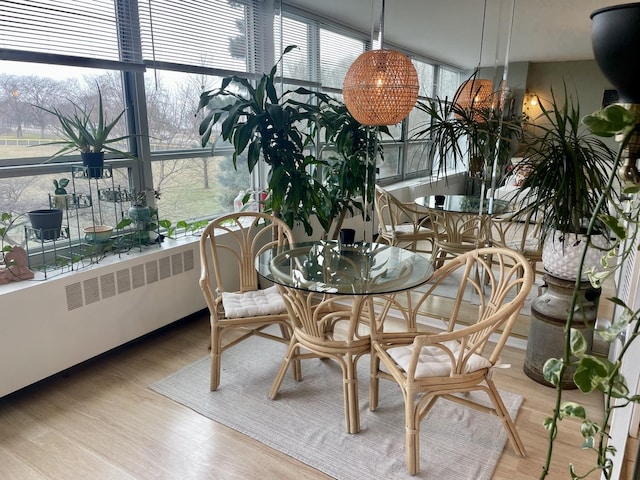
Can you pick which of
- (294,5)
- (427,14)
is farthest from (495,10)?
(294,5)

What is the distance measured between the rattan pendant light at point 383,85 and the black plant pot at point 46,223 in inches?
67.2

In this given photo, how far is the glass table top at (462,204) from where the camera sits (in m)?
3.05

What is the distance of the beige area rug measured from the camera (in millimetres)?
2023

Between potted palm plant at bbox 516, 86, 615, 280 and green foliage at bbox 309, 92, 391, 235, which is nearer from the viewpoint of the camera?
potted palm plant at bbox 516, 86, 615, 280

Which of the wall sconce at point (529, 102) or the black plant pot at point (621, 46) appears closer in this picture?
the black plant pot at point (621, 46)

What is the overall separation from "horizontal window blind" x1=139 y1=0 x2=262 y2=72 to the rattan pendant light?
1.41 m

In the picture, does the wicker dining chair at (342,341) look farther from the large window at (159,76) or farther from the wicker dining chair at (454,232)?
the large window at (159,76)

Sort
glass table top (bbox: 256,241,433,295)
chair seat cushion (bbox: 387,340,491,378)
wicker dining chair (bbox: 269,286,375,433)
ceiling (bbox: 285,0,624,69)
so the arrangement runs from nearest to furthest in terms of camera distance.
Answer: chair seat cushion (bbox: 387,340,491,378) < glass table top (bbox: 256,241,433,295) < wicker dining chair (bbox: 269,286,375,433) < ceiling (bbox: 285,0,624,69)

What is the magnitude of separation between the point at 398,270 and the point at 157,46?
2208mm

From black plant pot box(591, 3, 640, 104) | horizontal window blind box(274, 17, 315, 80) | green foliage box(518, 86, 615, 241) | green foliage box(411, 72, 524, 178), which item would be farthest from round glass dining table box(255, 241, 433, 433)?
horizontal window blind box(274, 17, 315, 80)

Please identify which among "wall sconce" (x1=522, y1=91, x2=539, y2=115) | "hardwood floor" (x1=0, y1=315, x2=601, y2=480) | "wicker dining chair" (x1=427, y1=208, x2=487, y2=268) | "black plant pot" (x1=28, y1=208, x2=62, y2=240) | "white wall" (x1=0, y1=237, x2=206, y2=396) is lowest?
"hardwood floor" (x1=0, y1=315, x2=601, y2=480)


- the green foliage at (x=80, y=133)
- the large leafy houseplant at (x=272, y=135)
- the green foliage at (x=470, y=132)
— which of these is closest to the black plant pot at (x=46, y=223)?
the green foliage at (x=80, y=133)

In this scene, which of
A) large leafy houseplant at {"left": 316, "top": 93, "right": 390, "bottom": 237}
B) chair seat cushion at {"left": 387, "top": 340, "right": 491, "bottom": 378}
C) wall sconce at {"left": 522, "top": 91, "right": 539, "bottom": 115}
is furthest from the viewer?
large leafy houseplant at {"left": 316, "top": 93, "right": 390, "bottom": 237}

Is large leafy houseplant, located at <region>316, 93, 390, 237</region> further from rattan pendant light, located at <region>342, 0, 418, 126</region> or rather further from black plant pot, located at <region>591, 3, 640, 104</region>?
black plant pot, located at <region>591, 3, 640, 104</region>
